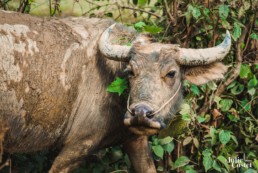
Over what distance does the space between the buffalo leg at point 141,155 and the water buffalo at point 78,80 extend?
0.11m

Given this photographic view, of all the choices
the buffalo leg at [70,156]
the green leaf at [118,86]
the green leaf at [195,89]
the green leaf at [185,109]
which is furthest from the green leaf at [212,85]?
the buffalo leg at [70,156]

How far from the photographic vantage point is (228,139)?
244 inches

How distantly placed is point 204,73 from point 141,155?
3.65 ft

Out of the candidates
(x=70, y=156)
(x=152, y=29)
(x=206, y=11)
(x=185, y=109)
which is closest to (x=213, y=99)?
(x=185, y=109)

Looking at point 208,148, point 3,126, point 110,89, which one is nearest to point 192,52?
point 110,89

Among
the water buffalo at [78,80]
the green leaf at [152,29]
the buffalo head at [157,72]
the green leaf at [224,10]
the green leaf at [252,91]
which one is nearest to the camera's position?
the buffalo head at [157,72]

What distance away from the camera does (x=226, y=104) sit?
6.73 m

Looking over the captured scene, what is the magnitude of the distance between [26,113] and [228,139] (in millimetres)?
1952

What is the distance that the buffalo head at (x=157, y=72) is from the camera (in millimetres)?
5422

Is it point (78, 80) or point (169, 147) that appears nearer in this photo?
point (78, 80)

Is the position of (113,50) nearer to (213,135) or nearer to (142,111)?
(142,111)

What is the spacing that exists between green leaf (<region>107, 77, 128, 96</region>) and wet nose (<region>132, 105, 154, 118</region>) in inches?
20.0

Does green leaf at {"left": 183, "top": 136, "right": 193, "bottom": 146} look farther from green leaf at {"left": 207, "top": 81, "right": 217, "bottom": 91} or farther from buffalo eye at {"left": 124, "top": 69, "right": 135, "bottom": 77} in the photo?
buffalo eye at {"left": 124, "top": 69, "right": 135, "bottom": 77}

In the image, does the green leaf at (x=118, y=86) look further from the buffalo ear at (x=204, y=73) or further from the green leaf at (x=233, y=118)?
the green leaf at (x=233, y=118)
